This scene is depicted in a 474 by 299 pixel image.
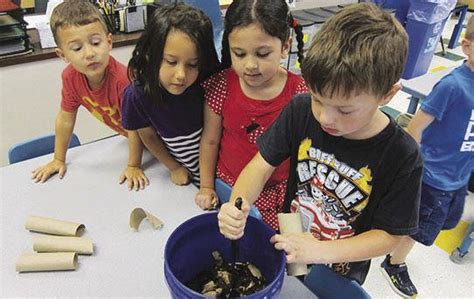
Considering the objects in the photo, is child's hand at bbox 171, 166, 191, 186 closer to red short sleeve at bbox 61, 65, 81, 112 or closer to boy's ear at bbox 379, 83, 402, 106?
red short sleeve at bbox 61, 65, 81, 112

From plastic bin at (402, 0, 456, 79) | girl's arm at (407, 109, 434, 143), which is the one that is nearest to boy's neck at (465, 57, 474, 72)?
girl's arm at (407, 109, 434, 143)

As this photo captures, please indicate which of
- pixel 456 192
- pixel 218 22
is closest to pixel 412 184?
pixel 456 192

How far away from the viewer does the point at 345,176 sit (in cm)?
84

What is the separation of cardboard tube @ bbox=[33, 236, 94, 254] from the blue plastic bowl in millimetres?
250

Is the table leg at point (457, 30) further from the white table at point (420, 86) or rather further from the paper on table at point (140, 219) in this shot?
the paper on table at point (140, 219)

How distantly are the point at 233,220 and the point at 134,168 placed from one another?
56 centimetres

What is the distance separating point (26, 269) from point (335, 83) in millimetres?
723

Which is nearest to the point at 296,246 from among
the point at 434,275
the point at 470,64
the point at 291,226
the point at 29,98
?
the point at 291,226

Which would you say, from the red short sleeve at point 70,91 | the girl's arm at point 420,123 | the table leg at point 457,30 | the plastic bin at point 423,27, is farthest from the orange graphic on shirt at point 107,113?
the table leg at point 457,30

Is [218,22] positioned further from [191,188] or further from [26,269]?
[26,269]

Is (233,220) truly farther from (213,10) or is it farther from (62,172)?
(213,10)

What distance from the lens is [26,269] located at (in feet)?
2.79

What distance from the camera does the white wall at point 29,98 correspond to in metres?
1.94

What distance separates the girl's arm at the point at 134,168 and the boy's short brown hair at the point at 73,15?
0.35 m
